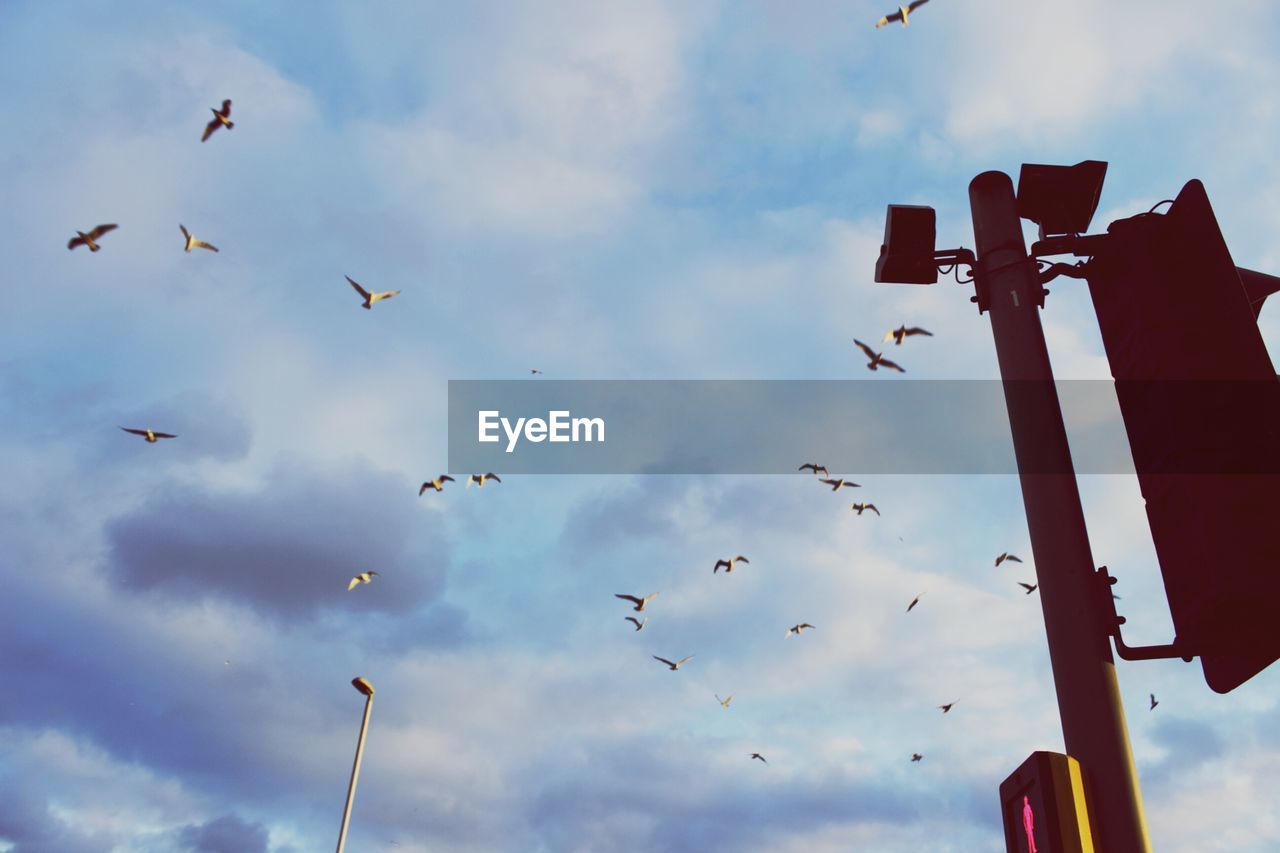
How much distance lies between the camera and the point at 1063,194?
5.39 m

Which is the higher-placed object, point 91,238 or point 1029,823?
point 91,238

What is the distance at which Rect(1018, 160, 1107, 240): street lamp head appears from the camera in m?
5.32

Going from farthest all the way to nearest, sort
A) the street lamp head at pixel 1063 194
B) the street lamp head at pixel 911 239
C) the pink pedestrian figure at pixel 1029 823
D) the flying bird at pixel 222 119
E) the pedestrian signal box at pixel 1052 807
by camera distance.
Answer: the flying bird at pixel 222 119, the street lamp head at pixel 911 239, the street lamp head at pixel 1063 194, the pink pedestrian figure at pixel 1029 823, the pedestrian signal box at pixel 1052 807

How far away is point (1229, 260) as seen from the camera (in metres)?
4.25

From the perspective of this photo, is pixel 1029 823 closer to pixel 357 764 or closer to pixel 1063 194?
pixel 1063 194

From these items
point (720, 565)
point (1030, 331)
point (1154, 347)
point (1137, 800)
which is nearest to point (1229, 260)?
point (1154, 347)

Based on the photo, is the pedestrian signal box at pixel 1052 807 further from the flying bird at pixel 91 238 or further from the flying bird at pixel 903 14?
the flying bird at pixel 91 238

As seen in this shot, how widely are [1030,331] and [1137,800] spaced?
2440 millimetres

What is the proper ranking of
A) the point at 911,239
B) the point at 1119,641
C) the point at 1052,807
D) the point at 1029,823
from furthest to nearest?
1. the point at 911,239
2. the point at 1119,641
3. the point at 1029,823
4. the point at 1052,807

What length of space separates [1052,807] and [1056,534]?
55.3 inches

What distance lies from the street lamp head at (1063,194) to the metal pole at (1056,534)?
15 centimetres

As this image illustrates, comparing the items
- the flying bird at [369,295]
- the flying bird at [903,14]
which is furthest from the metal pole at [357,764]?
the flying bird at [903,14]

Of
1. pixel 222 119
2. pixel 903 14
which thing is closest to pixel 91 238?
pixel 222 119

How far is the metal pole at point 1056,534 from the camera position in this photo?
3.86 metres
